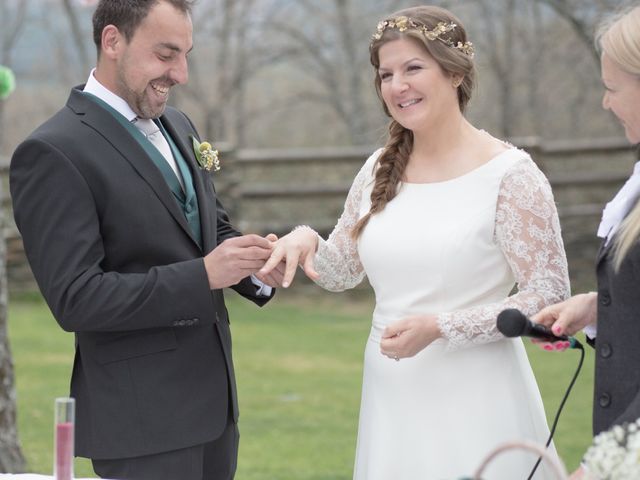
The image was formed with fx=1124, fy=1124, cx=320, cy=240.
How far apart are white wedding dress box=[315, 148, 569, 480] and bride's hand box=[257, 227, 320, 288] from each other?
170mm

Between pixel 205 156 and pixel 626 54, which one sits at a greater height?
pixel 626 54

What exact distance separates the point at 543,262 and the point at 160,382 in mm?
1166

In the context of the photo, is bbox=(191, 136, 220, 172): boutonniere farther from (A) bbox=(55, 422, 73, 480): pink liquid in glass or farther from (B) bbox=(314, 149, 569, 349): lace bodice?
(A) bbox=(55, 422, 73, 480): pink liquid in glass

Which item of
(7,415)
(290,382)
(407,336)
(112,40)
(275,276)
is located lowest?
(290,382)

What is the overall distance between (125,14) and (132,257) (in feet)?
2.35

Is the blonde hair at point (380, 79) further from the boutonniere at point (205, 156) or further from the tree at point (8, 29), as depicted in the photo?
the tree at point (8, 29)

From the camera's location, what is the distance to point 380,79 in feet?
11.7

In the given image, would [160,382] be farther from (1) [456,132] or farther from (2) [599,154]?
(2) [599,154]

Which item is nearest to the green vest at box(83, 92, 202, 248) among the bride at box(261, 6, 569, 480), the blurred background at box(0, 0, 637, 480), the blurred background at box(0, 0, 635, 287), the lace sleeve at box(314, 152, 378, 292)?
the bride at box(261, 6, 569, 480)

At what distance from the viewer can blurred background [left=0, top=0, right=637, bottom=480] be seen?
8.02 meters

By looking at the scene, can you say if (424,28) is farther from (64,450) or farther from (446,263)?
(64,450)

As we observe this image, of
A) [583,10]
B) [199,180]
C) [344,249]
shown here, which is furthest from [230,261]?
[583,10]

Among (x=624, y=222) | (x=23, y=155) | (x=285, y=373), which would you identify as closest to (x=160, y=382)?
(x=23, y=155)

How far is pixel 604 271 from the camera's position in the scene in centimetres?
272
